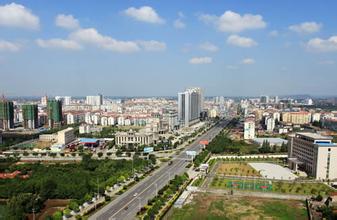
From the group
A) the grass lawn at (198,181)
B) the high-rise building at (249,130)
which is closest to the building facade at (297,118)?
the high-rise building at (249,130)

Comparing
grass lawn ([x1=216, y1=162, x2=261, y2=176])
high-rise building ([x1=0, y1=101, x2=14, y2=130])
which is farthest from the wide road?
high-rise building ([x1=0, y1=101, x2=14, y2=130])

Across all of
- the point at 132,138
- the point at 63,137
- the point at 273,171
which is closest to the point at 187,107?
the point at 132,138

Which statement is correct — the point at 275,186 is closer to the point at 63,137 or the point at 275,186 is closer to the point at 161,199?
the point at 161,199

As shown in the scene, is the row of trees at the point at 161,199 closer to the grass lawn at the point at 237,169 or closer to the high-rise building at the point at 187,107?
the grass lawn at the point at 237,169

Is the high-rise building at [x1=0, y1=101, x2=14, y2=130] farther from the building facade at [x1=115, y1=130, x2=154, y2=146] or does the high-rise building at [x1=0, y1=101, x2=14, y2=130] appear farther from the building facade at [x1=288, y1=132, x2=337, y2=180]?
the building facade at [x1=288, y1=132, x2=337, y2=180]

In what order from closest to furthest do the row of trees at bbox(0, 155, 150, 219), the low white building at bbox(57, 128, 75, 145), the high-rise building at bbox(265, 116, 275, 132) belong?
the row of trees at bbox(0, 155, 150, 219) < the low white building at bbox(57, 128, 75, 145) < the high-rise building at bbox(265, 116, 275, 132)

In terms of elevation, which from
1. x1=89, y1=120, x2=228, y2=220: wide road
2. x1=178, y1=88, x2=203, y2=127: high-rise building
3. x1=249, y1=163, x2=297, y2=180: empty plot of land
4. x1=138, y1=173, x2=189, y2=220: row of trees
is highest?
x1=178, y1=88, x2=203, y2=127: high-rise building

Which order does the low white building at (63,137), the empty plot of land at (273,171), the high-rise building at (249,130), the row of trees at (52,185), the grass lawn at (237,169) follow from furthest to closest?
1. the high-rise building at (249,130)
2. the low white building at (63,137)
3. the grass lawn at (237,169)
4. the empty plot of land at (273,171)
5. the row of trees at (52,185)
